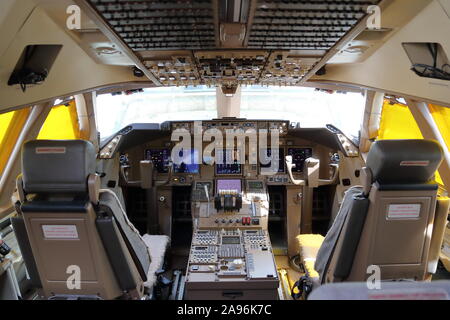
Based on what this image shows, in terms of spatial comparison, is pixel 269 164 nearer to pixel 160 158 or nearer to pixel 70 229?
pixel 160 158

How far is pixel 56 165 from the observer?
1.78 m

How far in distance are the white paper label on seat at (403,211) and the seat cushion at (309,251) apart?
3.07ft

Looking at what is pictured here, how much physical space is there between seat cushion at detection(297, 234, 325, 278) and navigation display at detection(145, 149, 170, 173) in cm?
191

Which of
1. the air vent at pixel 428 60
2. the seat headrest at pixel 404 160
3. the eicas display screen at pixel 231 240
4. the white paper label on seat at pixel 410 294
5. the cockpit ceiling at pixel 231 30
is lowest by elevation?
the eicas display screen at pixel 231 240

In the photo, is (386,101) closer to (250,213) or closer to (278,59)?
(250,213)

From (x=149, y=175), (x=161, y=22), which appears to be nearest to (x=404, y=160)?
(x=161, y=22)

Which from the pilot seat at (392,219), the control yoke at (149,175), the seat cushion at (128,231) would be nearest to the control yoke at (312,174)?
the control yoke at (149,175)

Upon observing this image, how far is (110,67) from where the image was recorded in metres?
3.09

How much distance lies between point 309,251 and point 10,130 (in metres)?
2.91

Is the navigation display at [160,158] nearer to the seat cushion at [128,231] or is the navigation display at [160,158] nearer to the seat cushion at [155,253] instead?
the seat cushion at [155,253]

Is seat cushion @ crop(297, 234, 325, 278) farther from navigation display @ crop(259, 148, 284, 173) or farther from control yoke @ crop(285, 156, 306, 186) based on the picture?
navigation display @ crop(259, 148, 284, 173)

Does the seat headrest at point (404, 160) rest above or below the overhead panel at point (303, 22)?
below

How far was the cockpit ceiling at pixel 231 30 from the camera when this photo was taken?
1.23 metres

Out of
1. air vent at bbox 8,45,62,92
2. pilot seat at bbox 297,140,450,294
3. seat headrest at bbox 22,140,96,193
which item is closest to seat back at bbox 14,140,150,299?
seat headrest at bbox 22,140,96,193
